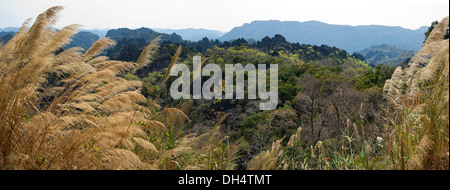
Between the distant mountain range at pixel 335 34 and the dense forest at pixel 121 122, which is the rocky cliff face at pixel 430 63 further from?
the distant mountain range at pixel 335 34

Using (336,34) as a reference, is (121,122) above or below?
below

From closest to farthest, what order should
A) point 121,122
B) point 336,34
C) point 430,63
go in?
point 430,63
point 121,122
point 336,34

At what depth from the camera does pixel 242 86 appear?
24.4 meters

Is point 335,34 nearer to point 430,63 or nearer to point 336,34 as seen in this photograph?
point 336,34

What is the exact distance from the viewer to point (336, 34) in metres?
179

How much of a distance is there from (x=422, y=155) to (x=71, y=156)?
78.8 inches

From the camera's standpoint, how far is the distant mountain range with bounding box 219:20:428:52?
554ft

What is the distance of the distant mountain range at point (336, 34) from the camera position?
168875mm

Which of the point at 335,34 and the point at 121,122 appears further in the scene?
the point at 335,34

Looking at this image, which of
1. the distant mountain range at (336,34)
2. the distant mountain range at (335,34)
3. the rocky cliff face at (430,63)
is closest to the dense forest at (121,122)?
the rocky cliff face at (430,63)

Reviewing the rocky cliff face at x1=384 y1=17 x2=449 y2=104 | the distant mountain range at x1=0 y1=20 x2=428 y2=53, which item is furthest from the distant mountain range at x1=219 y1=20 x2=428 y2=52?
the rocky cliff face at x1=384 y1=17 x2=449 y2=104

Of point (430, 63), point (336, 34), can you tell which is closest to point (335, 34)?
point (336, 34)
